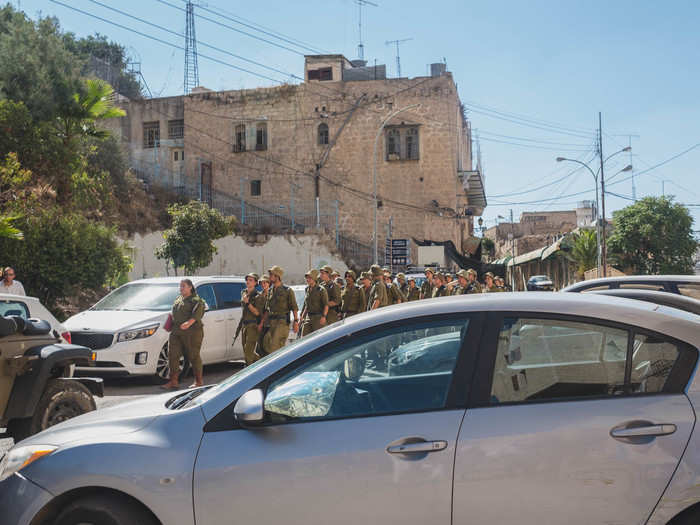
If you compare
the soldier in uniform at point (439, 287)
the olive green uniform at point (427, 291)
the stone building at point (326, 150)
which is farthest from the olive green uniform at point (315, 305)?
the stone building at point (326, 150)

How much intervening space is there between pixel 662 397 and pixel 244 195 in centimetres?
4189

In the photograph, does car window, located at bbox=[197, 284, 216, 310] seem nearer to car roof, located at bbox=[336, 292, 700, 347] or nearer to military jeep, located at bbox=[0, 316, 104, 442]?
military jeep, located at bbox=[0, 316, 104, 442]

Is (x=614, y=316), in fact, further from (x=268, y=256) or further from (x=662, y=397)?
(x=268, y=256)

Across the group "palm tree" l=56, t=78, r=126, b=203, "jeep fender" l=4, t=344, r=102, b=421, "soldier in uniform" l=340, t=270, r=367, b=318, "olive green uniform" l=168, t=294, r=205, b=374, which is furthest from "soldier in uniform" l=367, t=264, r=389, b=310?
"palm tree" l=56, t=78, r=126, b=203

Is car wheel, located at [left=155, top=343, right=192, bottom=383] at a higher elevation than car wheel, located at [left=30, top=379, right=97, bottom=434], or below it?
below

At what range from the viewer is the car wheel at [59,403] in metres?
6.08

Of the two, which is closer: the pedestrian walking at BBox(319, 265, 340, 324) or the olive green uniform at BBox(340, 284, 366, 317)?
the pedestrian walking at BBox(319, 265, 340, 324)

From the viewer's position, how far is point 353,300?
14.6 m

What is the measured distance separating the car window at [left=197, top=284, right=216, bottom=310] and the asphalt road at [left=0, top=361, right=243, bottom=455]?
1.26 meters

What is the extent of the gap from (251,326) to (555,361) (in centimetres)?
897

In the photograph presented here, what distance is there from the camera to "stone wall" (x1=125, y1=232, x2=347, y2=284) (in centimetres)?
3509

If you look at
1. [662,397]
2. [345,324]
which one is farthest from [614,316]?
[345,324]

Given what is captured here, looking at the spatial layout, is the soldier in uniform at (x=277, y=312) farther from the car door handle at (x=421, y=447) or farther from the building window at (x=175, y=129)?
the building window at (x=175, y=129)

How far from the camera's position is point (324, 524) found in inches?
119
